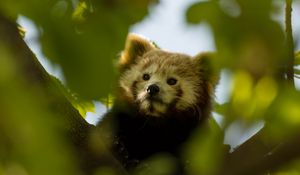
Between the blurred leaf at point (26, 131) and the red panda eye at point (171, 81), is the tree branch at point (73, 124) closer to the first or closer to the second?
the blurred leaf at point (26, 131)

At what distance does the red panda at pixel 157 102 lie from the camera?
415 centimetres

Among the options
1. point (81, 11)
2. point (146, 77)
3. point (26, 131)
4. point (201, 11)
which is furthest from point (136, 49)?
point (26, 131)

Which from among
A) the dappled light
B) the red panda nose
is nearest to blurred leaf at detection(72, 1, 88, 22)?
the dappled light

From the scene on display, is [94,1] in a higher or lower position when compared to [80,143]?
lower

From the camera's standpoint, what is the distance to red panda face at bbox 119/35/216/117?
4.43 metres

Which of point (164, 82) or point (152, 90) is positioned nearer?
point (152, 90)

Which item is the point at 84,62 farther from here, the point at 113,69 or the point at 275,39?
the point at 275,39

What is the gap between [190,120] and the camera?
4.64 m

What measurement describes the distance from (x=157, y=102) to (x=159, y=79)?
51 centimetres

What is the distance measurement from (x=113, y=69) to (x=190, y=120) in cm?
389

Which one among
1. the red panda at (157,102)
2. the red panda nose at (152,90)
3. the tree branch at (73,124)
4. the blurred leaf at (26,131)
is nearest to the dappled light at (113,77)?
the blurred leaf at (26,131)

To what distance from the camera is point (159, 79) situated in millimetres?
4855

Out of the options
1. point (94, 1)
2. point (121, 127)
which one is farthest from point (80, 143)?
point (121, 127)

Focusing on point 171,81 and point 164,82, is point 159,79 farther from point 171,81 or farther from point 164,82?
Answer: point 171,81
